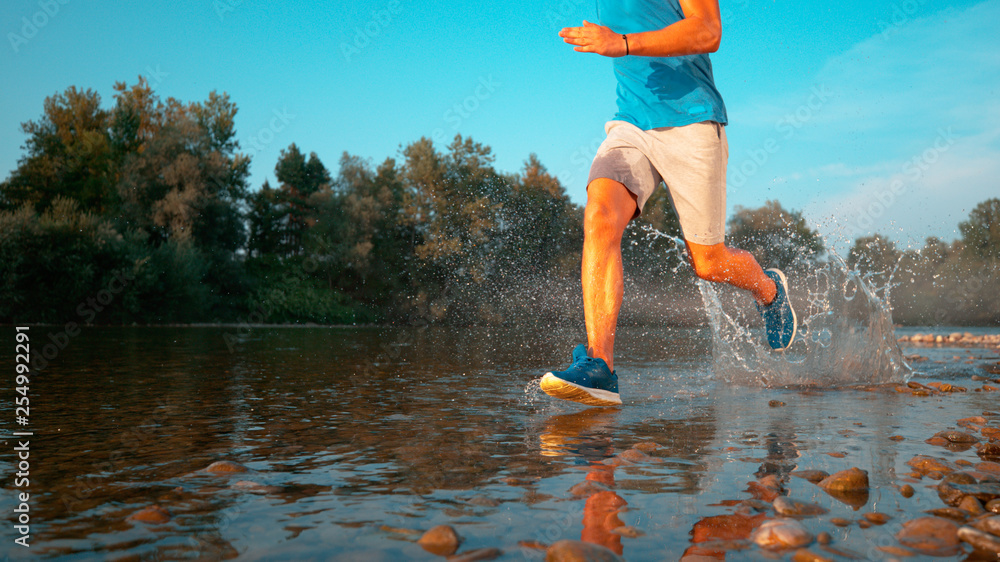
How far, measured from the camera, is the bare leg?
4043 millimetres

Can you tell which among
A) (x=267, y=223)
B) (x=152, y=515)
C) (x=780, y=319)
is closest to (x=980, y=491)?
(x=152, y=515)

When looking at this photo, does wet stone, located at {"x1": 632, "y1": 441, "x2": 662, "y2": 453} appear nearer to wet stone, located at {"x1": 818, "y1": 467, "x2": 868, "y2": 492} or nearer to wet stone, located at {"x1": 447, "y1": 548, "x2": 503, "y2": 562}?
wet stone, located at {"x1": 818, "y1": 467, "x2": 868, "y2": 492}

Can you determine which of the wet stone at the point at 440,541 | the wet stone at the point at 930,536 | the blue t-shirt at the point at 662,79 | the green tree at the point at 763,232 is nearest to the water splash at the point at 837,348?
A: the blue t-shirt at the point at 662,79

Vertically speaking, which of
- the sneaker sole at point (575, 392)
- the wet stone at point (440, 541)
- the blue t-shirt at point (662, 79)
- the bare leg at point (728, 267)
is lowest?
the wet stone at point (440, 541)

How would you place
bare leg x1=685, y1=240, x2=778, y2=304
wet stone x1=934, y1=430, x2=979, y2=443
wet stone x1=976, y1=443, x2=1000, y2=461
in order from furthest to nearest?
1. bare leg x1=685, y1=240, x2=778, y2=304
2. wet stone x1=934, y1=430, x2=979, y2=443
3. wet stone x1=976, y1=443, x2=1000, y2=461

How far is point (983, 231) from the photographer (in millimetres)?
34625

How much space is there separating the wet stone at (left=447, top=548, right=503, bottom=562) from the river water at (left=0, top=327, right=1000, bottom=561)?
0.03m

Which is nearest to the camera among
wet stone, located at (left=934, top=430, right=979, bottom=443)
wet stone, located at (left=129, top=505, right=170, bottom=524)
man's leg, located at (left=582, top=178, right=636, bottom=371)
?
wet stone, located at (left=129, top=505, right=170, bottom=524)

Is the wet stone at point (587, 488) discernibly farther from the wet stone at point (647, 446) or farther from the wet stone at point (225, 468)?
the wet stone at point (225, 468)

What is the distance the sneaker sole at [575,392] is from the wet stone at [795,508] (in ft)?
4.74

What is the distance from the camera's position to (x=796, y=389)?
452 centimetres

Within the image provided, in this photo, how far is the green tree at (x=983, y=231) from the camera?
32.8m

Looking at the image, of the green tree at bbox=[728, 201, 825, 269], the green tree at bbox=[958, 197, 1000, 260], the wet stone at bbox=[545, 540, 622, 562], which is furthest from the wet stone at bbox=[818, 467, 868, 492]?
the green tree at bbox=[958, 197, 1000, 260]

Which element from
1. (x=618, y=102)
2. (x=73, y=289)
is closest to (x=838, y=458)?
(x=618, y=102)
